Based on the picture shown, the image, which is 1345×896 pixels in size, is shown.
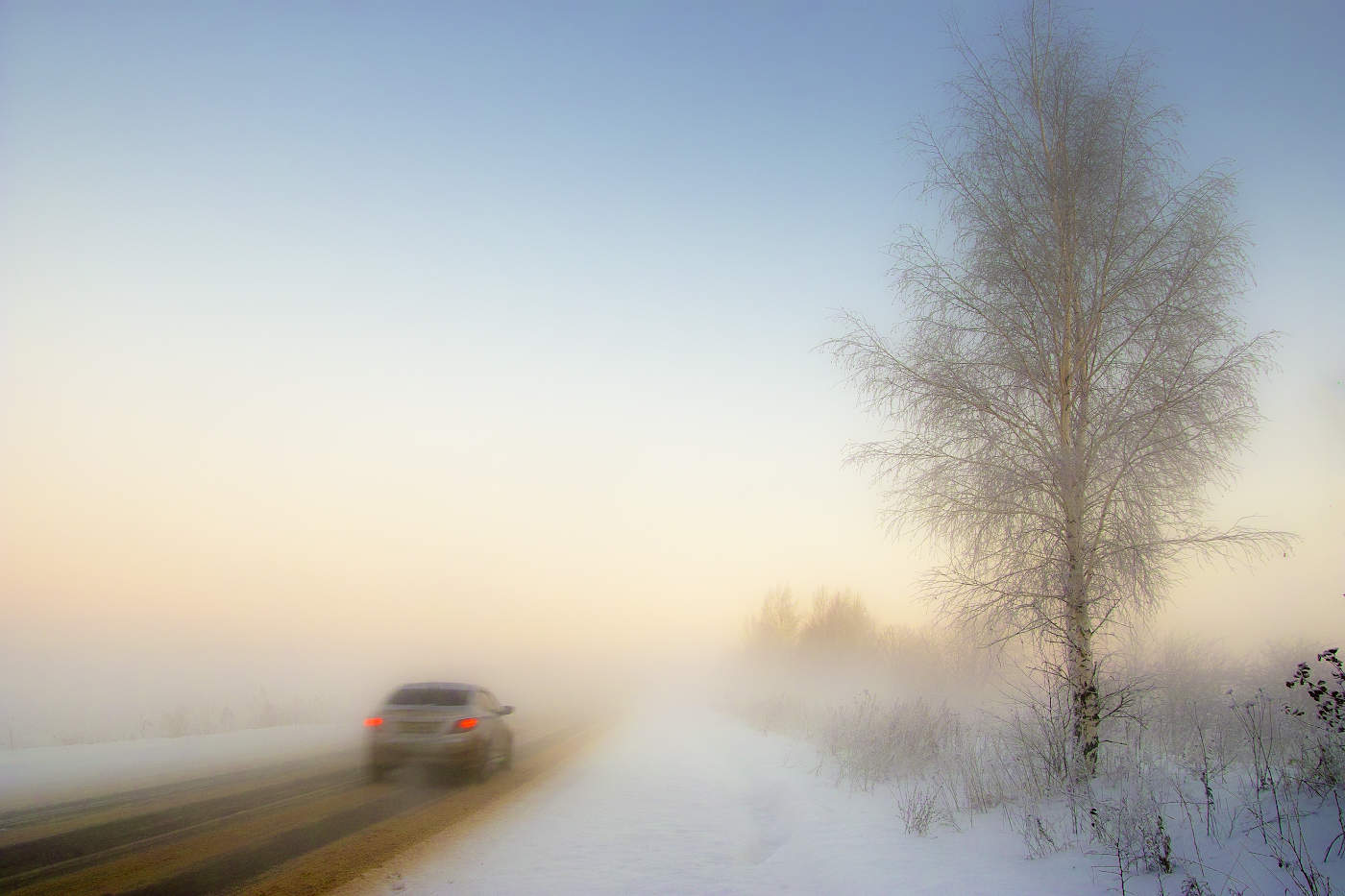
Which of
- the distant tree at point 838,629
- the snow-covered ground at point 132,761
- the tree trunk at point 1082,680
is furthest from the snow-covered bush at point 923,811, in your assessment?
the distant tree at point 838,629

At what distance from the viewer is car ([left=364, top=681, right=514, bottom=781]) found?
35.0 ft

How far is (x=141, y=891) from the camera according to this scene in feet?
16.0

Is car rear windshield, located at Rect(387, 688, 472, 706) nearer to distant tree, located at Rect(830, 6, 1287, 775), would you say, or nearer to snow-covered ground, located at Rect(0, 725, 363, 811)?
snow-covered ground, located at Rect(0, 725, 363, 811)

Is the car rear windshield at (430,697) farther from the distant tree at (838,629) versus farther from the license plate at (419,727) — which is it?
the distant tree at (838,629)

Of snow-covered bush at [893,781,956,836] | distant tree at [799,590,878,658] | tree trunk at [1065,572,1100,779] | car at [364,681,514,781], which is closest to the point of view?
snow-covered bush at [893,781,956,836]

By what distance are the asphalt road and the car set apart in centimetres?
40

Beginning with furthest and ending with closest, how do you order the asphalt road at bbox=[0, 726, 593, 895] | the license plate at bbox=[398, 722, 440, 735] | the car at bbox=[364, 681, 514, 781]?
1. the license plate at bbox=[398, 722, 440, 735]
2. the car at bbox=[364, 681, 514, 781]
3. the asphalt road at bbox=[0, 726, 593, 895]

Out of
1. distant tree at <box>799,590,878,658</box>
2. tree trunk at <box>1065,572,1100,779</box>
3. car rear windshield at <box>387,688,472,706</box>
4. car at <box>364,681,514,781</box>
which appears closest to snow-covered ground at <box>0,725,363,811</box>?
car at <box>364,681,514,781</box>

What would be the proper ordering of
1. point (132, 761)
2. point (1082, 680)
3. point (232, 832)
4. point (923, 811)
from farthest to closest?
point (132, 761)
point (1082, 680)
point (923, 811)
point (232, 832)

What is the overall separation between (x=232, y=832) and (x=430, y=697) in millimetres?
4849

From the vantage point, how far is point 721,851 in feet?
22.6

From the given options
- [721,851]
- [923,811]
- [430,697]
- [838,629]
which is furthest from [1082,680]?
[838,629]

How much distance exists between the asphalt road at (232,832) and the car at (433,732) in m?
0.40

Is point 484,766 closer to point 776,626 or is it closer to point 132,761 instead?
point 132,761
